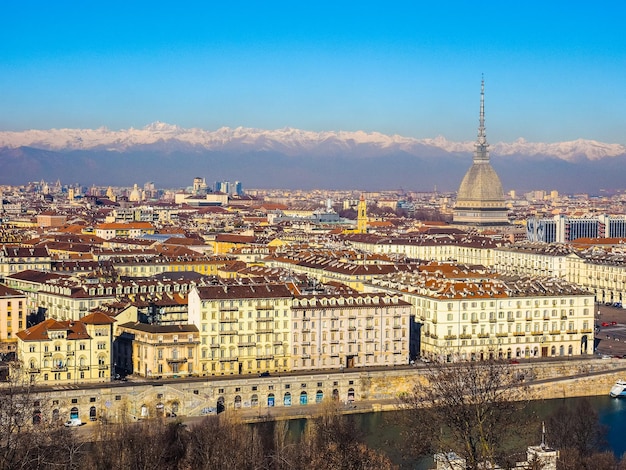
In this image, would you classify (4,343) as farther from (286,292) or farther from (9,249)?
(9,249)

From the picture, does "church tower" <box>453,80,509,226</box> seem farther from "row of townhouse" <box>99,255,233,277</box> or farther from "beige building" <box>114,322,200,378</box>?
"beige building" <box>114,322,200,378</box>

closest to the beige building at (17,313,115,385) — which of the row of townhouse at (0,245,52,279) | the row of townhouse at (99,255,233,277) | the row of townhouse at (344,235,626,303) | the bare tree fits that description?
the bare tree

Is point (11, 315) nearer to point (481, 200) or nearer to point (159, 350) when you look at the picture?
point (159, 350)

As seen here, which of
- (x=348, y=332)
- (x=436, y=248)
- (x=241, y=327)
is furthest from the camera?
(x=436, y=248)

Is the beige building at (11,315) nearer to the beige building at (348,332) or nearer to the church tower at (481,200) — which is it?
the beige building at (348,332)

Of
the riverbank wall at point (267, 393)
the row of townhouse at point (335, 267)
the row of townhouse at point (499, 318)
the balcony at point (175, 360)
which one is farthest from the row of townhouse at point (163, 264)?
the riverbank wall at point (267, 393)

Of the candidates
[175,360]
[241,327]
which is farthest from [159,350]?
[241,327]
